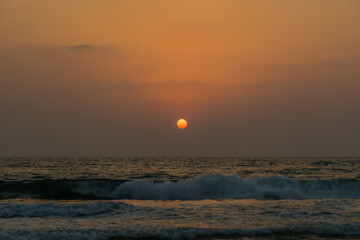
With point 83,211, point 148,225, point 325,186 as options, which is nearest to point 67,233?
point 148,225

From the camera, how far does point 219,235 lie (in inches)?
458

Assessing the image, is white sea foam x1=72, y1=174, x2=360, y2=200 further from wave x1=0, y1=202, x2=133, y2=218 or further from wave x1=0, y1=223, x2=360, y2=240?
wave x1=0, y1=223, x2=360, y2=240

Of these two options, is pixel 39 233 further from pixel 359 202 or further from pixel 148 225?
pixel 359 202

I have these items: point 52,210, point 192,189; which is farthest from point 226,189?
point 52,210

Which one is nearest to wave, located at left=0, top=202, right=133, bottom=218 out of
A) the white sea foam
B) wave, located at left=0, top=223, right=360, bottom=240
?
wave, located at left=0, top=223, right=360, bottom=240

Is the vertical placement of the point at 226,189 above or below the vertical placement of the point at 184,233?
above

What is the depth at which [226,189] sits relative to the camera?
23.7 metres

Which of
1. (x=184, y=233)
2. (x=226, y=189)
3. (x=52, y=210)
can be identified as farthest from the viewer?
(x=226, y=189)

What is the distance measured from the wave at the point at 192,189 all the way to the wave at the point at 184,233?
385 inches

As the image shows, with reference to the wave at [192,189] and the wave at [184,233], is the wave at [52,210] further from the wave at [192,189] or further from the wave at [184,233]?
the wave at [192,189]

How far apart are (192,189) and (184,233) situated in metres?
12.3

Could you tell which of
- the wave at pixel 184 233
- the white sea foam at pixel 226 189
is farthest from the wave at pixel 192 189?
the wave at pixel 184 233

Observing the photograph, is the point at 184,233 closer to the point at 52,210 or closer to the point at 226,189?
the point at 52,210

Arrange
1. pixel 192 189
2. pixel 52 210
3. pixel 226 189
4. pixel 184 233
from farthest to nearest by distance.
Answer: pixel 192 189 < pixel 226 189 < pixel 52 210 < pixel 184 233
